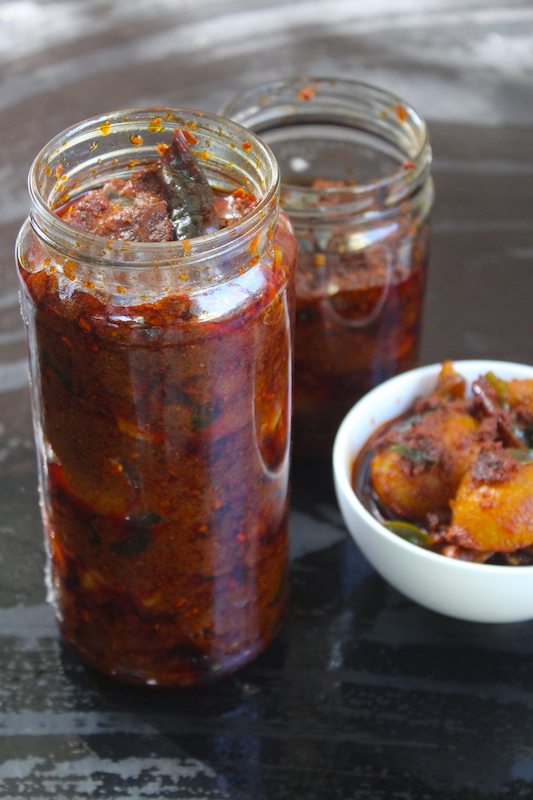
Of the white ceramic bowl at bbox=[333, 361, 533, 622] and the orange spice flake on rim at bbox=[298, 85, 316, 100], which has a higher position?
the orange spice flake on rim at bbox=[298, 85, 316, 100]

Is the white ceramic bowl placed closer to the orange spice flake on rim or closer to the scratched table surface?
the scratched table surface

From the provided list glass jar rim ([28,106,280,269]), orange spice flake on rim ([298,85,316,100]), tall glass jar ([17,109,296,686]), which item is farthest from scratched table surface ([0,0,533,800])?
glass jar rim ([28,106,280,269])

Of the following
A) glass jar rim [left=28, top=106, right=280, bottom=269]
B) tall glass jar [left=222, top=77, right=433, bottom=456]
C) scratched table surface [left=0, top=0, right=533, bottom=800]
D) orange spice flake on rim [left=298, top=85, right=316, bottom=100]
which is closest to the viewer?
glass jar rim [left=28, top=106, right=280, bottom=269]

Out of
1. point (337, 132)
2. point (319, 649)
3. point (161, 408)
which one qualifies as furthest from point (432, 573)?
point (337, 132)

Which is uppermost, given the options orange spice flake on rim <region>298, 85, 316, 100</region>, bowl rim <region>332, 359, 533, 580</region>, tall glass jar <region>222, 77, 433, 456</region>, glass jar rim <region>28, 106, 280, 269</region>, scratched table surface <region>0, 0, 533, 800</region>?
glass jar rim <region>28, 106, 280, 269</region>

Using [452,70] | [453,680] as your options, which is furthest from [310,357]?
[452,70]

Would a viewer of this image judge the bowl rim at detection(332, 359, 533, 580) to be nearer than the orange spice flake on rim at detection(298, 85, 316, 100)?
Yes

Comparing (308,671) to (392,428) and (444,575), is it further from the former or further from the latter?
(392,428)
